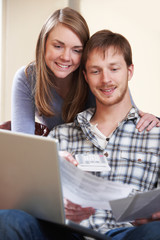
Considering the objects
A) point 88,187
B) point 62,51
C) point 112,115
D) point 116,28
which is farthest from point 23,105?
point 116,28

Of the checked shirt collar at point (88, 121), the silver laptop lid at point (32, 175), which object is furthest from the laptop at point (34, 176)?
the checked shirt collar at point (88, 121)

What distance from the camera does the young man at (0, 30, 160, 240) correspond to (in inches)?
50.1

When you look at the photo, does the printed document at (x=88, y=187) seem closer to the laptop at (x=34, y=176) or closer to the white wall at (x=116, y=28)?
the laptop at (x=34, y=176)

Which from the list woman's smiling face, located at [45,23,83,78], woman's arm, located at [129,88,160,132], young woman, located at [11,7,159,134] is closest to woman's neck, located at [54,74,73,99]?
young woman, located at [11,7,159,134]

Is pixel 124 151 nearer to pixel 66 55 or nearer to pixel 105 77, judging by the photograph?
pixel 105 77

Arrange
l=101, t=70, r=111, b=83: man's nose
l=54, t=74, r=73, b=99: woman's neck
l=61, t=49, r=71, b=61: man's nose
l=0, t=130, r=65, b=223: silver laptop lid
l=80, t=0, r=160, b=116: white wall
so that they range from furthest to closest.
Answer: l=80, t=0, r=160, b=116: white wall → l=54, t=74, r=73, b=99: woman's neck → l=61, t=49, r=71, b=61: man's nose → l=101, t=70, r=111, b=83: man's nose → l=0, t=130, r=65, b=223: silver laptop lid

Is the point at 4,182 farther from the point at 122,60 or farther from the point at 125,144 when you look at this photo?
the point at 122,60

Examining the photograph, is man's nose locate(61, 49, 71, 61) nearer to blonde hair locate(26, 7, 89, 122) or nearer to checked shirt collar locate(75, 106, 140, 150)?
blonde hair locate(26, 7, 89, 122)

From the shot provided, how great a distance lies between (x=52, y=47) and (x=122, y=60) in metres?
0.33

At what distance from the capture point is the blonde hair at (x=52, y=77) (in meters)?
1.50

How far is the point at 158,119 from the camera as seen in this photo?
54.7 inches

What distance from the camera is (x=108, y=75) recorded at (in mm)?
1354

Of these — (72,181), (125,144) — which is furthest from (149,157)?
(72,181)

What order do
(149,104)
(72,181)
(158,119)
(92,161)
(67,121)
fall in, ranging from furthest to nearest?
(149,104)
(67,121)
(158,119)
(92,161)
(72,181)
